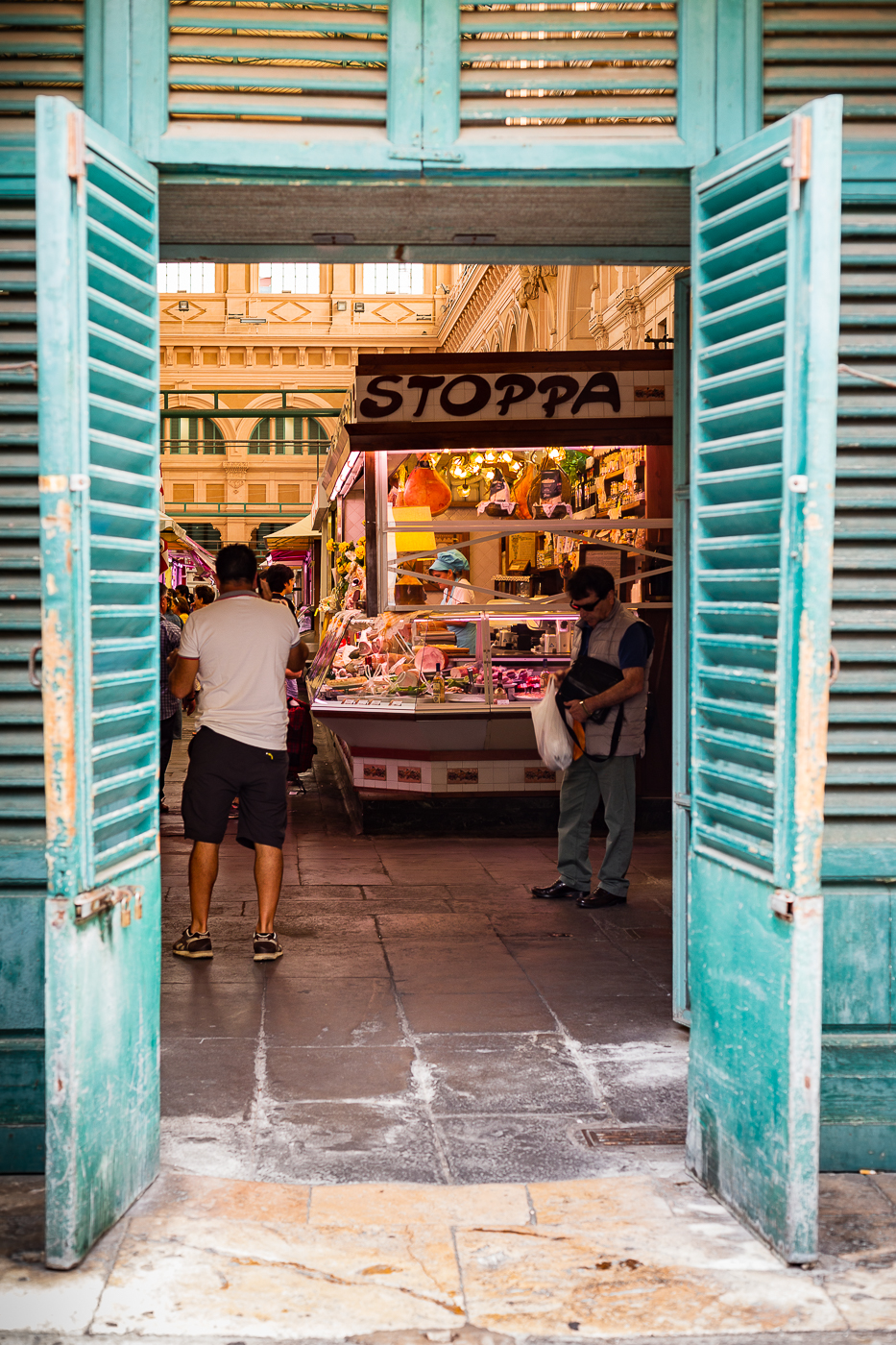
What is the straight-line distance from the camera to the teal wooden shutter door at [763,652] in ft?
9.50

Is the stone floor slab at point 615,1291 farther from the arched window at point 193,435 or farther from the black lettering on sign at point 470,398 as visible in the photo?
the arched window at point 193,435

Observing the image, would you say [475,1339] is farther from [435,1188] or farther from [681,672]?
[681,672]

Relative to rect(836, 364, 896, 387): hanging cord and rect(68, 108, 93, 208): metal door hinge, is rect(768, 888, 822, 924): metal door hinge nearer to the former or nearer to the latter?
rect(836, 364, 896, 387): hanging cord

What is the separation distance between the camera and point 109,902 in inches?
122

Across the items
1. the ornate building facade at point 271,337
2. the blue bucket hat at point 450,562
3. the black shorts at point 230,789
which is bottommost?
the black shorts at point 230,789

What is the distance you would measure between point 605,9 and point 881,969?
9.42ft

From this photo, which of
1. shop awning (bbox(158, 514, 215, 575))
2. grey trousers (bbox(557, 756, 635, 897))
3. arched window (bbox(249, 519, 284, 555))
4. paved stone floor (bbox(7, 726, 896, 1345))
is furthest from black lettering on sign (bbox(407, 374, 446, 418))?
arched window (bbox(249, 519, 284, 555))

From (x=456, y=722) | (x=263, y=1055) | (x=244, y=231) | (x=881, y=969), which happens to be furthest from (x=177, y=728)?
(x=881, y=969)

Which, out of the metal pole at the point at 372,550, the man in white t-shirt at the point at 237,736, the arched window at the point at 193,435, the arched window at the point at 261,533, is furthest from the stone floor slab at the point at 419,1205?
Answer: the arched window at the point at 193,435

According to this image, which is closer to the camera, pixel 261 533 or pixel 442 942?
pixel 442 942

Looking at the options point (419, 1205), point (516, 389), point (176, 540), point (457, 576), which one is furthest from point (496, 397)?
point (176, 540)

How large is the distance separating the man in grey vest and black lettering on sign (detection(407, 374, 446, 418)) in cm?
229

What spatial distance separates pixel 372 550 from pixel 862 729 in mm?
6693

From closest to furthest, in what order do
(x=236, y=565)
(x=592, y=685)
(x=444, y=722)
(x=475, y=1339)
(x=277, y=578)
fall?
(x=475, y=1339) → (x=236, y=565) → (x=592, y=685) → (x=444, y=722) → (x=277, y=578)
